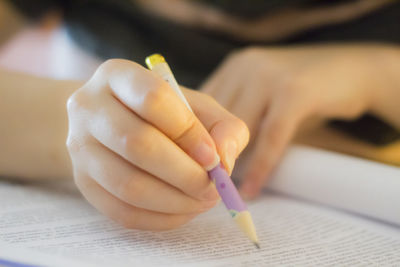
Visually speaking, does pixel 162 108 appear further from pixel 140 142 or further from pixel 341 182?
pixel 341 182

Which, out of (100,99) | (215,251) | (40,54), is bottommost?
(40,54)

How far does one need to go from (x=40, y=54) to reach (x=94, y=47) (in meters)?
0.32

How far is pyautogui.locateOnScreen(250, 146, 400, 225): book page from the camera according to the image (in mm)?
458

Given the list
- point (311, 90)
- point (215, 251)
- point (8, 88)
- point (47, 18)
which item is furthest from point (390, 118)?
point (47, 18)

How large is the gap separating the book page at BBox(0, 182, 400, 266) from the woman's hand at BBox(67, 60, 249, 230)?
27mm

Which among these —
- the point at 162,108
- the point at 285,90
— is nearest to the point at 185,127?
the point at 162,108

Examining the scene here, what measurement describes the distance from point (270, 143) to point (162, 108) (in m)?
0.24

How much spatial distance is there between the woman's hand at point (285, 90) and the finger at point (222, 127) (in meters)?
0.17

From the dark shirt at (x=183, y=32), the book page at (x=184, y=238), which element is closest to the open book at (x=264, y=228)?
the book page at (x=184, y=238)

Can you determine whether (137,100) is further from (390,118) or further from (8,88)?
(390,118)

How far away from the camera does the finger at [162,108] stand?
314 millimetres

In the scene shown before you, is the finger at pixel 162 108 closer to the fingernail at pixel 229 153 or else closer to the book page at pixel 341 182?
the fingernail at pixel 229 153

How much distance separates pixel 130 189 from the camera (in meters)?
0.34

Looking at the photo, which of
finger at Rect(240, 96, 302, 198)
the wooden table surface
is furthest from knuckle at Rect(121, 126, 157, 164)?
the wooden table surface
